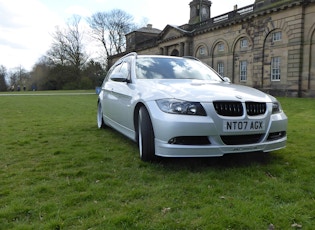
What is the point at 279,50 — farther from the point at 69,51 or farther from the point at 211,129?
the point at 69,51

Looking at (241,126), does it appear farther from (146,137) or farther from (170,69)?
(170,69)

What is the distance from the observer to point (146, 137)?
4055 mm

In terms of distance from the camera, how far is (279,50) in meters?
28.0

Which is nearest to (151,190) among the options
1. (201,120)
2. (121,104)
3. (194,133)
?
(194,133)

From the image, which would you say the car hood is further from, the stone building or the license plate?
the stone building

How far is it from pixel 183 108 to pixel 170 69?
1.78 m

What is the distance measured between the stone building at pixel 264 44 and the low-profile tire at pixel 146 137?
2530 centimetres

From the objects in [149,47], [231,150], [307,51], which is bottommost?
[231,150]

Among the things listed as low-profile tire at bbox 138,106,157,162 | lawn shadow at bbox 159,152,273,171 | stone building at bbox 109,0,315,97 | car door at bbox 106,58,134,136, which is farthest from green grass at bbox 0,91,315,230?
stone building at bbox 109,0,315,97

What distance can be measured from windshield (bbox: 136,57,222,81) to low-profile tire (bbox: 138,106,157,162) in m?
1.10

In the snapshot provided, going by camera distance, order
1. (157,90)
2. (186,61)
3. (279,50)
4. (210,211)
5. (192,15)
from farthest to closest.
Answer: (192,15), (279,50), (186,61), (157,90), (210,211)

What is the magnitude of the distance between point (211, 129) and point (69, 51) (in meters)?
66.5

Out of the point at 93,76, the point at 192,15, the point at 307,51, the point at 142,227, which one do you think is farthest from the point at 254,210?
the point at 93,76

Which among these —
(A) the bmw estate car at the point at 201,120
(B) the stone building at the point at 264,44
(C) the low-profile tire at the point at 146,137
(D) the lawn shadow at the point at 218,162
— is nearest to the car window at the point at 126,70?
(A) the bmw estate car at the point at 201,120
